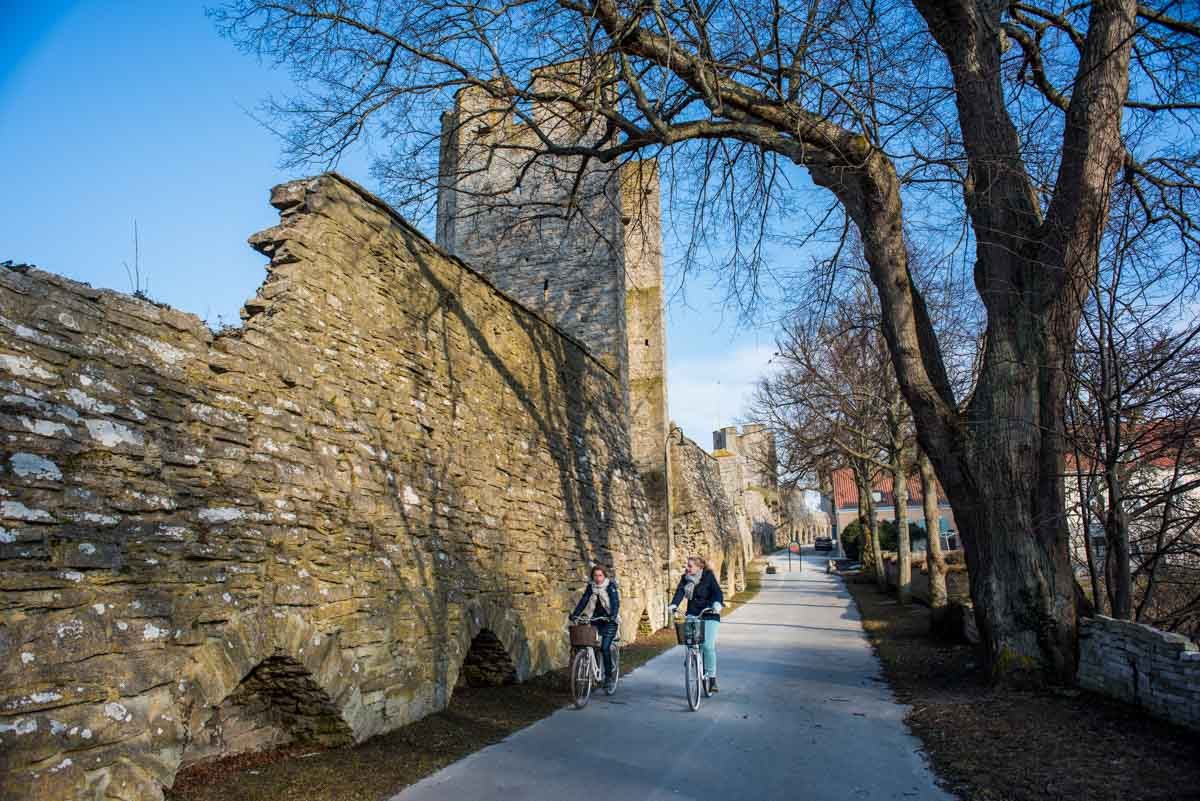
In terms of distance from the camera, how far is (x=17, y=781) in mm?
3641

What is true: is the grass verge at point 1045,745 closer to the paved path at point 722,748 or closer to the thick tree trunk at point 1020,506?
the paved path at point 722,748

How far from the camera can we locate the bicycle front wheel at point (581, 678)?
27.2 feet

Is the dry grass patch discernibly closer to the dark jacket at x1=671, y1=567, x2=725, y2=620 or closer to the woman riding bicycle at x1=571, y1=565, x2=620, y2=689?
the woman riding bicycle at x1=571, y1=565, x2=620, y2=689

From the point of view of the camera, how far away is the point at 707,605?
8891mm

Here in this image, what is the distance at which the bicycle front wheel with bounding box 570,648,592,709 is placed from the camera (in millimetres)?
8298

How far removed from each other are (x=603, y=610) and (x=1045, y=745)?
16.4 feet

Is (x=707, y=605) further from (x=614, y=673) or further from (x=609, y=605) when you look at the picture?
(x=614, y=673)

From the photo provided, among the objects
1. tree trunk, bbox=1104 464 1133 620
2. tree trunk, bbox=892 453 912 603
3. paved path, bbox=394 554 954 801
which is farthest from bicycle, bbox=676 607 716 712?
tree trunk, bbox=892 453 912 603

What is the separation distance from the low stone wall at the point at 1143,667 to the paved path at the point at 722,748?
1.90m

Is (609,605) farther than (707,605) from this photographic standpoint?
Yes

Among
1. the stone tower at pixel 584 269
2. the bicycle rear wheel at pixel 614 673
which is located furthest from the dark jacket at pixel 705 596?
the stone tower at pixel 584 269

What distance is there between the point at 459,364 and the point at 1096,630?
7579 millimetres

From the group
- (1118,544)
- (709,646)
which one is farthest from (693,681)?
(1118,544)

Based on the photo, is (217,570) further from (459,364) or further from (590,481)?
(590,481)
